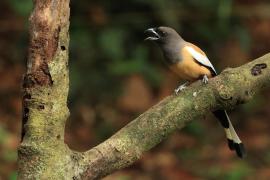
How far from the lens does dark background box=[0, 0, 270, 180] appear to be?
292 inches

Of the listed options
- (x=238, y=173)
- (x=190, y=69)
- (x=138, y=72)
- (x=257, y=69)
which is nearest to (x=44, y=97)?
(x=257, y=69)

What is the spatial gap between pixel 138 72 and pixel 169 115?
491cm

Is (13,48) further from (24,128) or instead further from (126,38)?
(24,128)

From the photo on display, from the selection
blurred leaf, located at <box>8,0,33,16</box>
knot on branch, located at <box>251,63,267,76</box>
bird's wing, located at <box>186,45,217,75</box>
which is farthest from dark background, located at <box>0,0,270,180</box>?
knot on branch, located at <box>251,63,267,76</box>

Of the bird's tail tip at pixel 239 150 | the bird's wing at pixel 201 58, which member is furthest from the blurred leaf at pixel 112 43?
the bird's tail tip at pixel 239 150

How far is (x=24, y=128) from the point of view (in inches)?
111

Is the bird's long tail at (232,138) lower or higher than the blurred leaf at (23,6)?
lower

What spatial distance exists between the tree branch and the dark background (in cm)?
406

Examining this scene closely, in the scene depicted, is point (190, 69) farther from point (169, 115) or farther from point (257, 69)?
point (169, 115)

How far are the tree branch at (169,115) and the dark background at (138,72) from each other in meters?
4.06

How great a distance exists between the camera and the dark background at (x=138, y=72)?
292 inches

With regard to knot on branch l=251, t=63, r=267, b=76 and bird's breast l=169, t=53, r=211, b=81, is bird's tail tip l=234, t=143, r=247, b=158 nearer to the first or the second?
bird's breast l=169, t=53, r=211, b=81

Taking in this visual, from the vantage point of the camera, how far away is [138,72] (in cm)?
786

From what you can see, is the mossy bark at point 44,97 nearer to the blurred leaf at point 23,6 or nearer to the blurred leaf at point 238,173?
the blurred leaf at point 238,173
